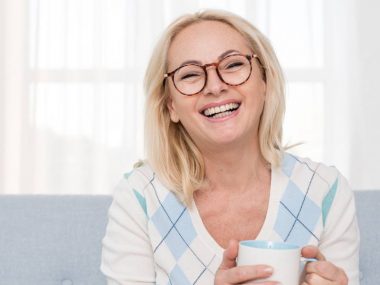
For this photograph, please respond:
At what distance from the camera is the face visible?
1.34 metres

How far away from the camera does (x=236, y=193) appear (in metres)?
1.47

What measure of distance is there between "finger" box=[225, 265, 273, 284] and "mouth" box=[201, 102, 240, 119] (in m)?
0.45

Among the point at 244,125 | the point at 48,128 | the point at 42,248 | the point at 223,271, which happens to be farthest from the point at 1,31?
the point at 223,271

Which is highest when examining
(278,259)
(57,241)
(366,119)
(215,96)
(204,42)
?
(204,42)

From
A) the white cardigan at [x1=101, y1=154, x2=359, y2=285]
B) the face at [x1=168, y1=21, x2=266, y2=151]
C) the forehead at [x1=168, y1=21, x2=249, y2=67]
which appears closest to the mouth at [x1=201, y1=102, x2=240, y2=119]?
the face at [x1=168, y1=21, x2=266, y2=151]

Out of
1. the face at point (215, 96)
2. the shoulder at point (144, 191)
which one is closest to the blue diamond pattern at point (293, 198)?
the face at point (215, 96)

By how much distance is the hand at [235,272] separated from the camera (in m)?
0.92

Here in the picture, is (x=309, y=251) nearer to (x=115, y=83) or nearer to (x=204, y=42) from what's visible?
(x=204, y=42)

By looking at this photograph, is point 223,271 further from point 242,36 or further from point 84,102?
point 84,102

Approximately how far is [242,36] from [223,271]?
0.64 metres

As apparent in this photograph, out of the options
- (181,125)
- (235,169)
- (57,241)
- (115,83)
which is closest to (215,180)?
(235,169)

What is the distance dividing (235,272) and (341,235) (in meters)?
0.51

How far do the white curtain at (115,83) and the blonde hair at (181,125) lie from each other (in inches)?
73.8

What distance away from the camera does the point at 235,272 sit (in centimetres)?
97
